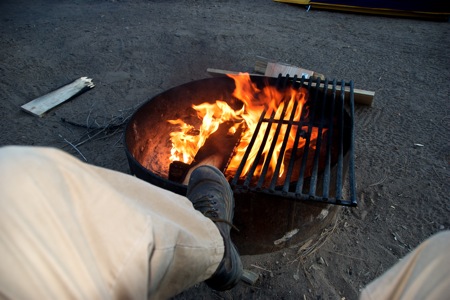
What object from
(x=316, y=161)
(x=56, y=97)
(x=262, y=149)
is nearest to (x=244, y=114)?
(x=262, y=149)

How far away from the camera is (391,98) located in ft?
12.7

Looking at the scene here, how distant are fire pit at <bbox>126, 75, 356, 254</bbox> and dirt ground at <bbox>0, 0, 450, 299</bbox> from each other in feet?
0.99

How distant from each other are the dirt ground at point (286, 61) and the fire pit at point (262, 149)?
30 cm

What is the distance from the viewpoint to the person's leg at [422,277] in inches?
35.8

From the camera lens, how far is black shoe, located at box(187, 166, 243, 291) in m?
1.68

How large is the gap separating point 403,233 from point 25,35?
598 cm

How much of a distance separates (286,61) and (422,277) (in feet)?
13.2

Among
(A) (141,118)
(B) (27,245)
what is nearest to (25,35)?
(A) (141,118)

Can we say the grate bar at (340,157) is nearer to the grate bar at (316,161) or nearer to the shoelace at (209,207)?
the grate bar at (316,161)

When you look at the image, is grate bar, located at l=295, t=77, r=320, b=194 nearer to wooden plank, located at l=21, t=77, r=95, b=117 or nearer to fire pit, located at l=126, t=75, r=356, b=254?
fire pit, located at l=126, t=75, r=356, b=254

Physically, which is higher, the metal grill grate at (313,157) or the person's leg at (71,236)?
the person's leg at (71,236)

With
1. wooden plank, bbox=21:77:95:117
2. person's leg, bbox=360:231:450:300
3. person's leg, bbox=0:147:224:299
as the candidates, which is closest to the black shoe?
person's leg, bbox=0:147:224:299

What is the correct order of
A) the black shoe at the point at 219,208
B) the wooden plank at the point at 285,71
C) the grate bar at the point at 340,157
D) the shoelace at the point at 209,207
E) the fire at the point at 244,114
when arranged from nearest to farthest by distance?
the black shoe at the point at 219,208 → the shoelace at the point at 209,207 → the grate bar at the point at 340,157 → the fire at the point at 244,114 → the wooden plank at the point at 285,71

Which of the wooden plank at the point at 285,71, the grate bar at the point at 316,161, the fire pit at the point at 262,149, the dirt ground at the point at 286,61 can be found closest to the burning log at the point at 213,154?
the fire pit at the point at 262,149
